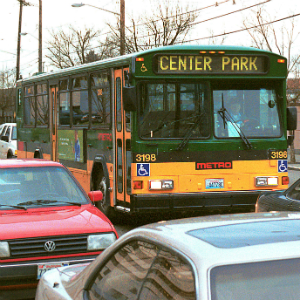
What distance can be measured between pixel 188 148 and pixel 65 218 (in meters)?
4.10

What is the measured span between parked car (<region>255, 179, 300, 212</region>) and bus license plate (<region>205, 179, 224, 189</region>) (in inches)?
117

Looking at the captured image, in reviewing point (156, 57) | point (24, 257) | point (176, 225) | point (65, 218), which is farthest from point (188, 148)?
point (176, 225)

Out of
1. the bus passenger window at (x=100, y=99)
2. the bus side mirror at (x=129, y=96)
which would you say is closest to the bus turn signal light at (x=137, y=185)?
the bus side mirror at (x=129, y=96)

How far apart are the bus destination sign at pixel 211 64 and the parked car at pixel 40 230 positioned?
3487 millimetres

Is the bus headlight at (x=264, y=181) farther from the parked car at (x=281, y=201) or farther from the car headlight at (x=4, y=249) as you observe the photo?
the car headlight at (x=4, y=249)

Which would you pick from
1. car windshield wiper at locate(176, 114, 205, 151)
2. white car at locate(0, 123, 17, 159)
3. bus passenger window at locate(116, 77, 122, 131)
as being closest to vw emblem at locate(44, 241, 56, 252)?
car windshield wiper at locate(176, 114, 205, 151)

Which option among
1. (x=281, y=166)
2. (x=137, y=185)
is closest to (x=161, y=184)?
(x=137, y=185)

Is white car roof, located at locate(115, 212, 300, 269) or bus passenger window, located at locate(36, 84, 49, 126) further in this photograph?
bus passenger window, located at locate(36, 84, 49, 126)

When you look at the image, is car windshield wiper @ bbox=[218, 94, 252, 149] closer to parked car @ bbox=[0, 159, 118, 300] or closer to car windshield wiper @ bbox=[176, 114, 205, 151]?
car windshield wiper @ bbox=[176, 114, 205, 151]

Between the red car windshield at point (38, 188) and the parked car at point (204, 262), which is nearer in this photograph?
the parked car at point (204, 262)

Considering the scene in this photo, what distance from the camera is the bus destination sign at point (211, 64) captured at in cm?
1002

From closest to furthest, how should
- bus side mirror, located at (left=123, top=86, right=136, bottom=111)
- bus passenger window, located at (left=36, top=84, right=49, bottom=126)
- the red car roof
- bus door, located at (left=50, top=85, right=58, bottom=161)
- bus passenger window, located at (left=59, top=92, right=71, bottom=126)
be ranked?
1. the red car roof
2. bus side mirror, located at (left=123, top=86, right=136, bottom=111)
3. bus passenger window, located at (left=59, top=92, right=71, bottom=126)
4. bus door, located at (left=50, top=85, right=58, bottom=161)
5. bus passenger window, located at (left=36, top=84, right=49, bottom=126)

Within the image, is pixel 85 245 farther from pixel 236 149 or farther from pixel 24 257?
pixel 236 149

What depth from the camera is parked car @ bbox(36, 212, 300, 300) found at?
2.46 metres
